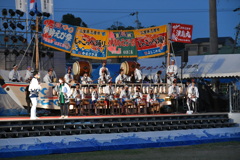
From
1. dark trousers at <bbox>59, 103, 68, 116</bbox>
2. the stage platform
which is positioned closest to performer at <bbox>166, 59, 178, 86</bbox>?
the stage platform

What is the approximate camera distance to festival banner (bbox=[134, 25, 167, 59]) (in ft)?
76.6

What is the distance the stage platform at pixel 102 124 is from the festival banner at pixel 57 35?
5067 mm

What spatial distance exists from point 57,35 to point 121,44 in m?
3.39

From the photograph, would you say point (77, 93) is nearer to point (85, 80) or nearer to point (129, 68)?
point (85, 80)

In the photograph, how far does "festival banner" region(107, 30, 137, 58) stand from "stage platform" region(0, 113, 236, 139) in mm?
5299

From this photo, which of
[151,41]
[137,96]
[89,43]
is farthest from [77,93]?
[151,41]

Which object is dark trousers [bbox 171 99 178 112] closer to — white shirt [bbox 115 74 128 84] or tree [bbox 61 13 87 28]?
white shirt [bbox 115 74 128 84]

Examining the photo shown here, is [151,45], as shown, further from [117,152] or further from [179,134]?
[117,152]

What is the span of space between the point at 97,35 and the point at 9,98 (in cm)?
554

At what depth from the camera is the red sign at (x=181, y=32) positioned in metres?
23.7

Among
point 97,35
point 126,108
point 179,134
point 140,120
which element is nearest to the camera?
point 179,134

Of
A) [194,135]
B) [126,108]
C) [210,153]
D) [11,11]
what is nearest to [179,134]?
[194,135]

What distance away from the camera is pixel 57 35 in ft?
70.3

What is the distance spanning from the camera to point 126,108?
21.0m
